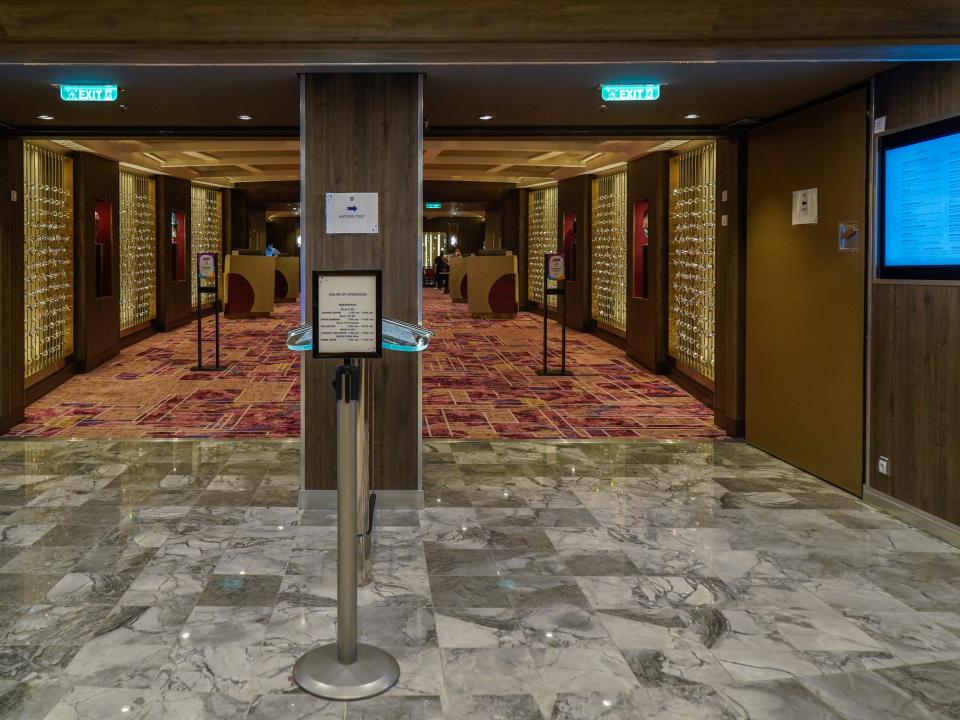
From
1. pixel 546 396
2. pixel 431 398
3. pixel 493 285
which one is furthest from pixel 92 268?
pixel 493 285

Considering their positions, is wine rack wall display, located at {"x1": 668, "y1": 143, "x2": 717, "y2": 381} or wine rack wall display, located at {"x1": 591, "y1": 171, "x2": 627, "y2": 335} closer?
wine rack wall display, located at {"x1": 668, "y1": 143, "x2": 717, "y2": 381}

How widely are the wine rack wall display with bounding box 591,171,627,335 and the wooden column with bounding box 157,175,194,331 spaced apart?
6.97m

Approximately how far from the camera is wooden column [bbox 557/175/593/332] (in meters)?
14.8

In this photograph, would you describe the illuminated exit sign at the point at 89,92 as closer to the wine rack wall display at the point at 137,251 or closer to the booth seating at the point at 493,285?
the wine rack wall display at the point at 137,251

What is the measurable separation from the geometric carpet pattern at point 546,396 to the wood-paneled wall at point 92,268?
155 inches

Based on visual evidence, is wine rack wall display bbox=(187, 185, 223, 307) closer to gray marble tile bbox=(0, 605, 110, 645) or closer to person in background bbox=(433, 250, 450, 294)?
person in background bbox=(433, 250, 450, 294)

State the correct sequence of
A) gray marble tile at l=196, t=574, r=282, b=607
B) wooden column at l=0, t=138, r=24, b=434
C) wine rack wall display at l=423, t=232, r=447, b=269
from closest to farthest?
gray marble tile at l=196, t=574, r=282, b=607 < wooden column at l=0, t=138, r=24, b=434 < wine rack wall display at l=423, t=232, r=447, b=269

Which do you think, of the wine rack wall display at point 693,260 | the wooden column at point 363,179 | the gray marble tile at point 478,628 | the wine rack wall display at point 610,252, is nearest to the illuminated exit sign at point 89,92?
the wooden column at point 363,179

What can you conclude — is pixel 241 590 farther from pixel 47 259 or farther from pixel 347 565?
pixel 47 259

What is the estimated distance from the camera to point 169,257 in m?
14.6

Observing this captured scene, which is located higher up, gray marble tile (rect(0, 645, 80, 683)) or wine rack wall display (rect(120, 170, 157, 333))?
wine rack wall display (rect(120, 170, 157, 333))

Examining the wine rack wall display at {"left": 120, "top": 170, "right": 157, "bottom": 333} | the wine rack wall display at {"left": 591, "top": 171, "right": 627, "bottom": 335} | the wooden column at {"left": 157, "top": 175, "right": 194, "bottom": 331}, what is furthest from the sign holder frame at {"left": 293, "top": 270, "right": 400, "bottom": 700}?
the wooden column at {"left": 157, "top": 175, "right": 194, "bottom": 331}

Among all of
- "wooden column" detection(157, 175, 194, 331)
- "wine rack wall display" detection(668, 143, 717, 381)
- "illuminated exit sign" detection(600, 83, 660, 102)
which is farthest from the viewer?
"wooden column" detection(157, 175, 194, 331)

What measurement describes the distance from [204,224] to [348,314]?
52.9 feet
